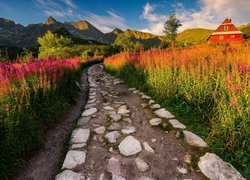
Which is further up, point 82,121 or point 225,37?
point 225,37

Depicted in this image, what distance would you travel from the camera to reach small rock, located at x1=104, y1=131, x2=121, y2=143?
333cm

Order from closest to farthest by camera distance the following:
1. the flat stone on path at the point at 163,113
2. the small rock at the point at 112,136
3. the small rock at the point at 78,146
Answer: the small rock at the point at 78,146, the small rock at the point at 112,136, the flat stone on path at the point at 163,113

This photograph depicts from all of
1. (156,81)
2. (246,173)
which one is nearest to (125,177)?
(246,173)

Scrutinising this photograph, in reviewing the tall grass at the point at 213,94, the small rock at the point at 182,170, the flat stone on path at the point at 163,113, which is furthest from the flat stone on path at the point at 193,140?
the flat stone on path at the point at 163,113

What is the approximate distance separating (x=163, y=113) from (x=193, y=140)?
4.23 feet

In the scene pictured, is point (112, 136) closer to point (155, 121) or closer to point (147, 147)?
point (147, 147)

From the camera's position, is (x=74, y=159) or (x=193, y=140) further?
(x=193, y=140)

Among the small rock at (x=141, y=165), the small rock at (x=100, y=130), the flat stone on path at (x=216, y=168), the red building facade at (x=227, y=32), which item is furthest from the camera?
the red building facade at (x=227, y=32)

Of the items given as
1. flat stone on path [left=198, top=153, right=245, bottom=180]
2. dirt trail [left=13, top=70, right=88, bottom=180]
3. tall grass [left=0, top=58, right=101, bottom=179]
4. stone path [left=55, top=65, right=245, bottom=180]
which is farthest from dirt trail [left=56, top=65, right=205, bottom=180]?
tall grass [left=0, top=58, right=101, bottom=179]

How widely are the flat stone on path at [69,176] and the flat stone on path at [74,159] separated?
4.9 inches

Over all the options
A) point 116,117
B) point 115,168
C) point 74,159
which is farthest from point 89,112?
point 115,168

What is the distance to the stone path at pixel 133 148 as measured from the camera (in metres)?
2.43

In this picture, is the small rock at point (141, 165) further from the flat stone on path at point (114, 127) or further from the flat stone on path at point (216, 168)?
the flat stone on path at point (114, 127)

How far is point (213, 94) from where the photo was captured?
3.45 m
